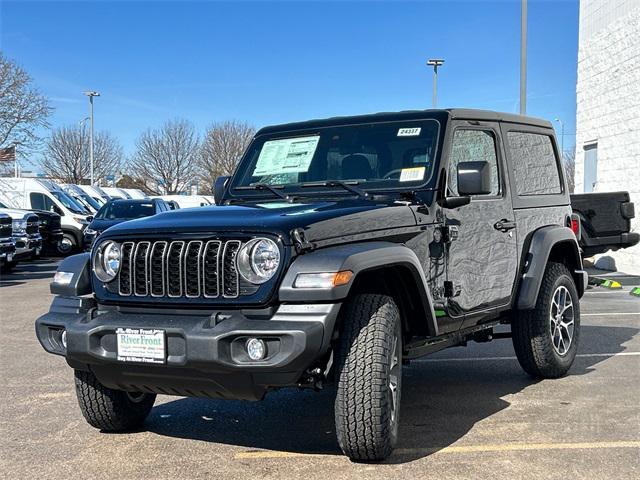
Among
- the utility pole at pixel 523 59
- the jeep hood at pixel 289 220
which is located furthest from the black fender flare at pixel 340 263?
the utility pole at pixel 523 59

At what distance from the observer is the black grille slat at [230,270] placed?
152 inches

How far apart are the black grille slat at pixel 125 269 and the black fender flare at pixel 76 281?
311 millimetres

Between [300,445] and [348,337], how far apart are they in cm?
99

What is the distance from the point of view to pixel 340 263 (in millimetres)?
3768

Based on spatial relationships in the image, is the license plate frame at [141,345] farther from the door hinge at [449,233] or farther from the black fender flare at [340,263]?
the door hinge at [449,233]

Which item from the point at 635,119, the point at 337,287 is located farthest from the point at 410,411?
the point at 635,119

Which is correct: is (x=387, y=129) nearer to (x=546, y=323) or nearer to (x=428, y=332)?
(x=428, y=332)

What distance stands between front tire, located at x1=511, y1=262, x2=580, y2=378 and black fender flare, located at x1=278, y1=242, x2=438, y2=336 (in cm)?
205

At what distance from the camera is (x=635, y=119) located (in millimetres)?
14500

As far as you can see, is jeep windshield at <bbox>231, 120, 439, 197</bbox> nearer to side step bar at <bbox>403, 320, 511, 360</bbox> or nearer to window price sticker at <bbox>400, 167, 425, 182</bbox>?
window price sticker at <bbox>400, 167, 425, 182</bbox>

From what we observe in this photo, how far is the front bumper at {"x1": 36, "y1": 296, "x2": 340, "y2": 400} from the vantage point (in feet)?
12.1

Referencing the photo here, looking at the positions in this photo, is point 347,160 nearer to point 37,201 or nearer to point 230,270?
point 230,270

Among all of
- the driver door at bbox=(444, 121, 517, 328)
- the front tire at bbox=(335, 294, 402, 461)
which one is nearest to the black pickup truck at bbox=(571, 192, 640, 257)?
the driver door at bbox=(444, 121, 517, 328)

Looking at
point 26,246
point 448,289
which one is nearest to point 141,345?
Answer: point 448,289
